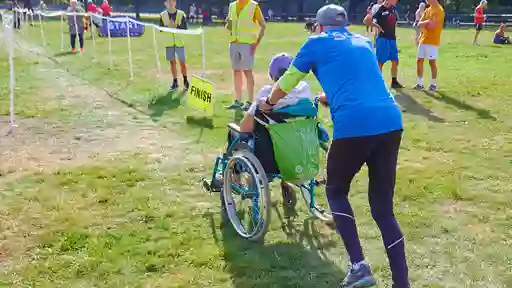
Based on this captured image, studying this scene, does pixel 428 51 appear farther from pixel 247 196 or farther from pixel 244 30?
pixel 247 196

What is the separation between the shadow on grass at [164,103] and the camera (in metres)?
8.61

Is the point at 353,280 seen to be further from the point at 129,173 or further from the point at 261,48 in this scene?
the point at 261,48

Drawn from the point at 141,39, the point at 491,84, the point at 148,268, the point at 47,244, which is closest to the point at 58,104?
the point at 47,244

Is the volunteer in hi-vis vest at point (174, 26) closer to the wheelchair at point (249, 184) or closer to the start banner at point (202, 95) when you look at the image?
the start banner at point (202, 95)

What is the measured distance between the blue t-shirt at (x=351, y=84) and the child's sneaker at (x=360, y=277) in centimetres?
84

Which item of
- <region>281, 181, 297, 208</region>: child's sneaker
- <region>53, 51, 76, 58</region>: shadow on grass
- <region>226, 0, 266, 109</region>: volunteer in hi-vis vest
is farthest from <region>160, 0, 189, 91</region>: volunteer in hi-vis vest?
<region>53, 51, 76, 58</region>: shadow on grass

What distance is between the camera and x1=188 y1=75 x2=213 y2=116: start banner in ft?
26.0

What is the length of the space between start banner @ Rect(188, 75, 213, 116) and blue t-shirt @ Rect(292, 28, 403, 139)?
4598 mm

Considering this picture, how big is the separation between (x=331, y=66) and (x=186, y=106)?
588 centimetres

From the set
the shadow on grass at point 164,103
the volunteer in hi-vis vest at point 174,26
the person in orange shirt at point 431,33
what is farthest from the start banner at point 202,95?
the person in orange shirt at point 431,33

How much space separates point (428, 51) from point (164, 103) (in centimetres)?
475

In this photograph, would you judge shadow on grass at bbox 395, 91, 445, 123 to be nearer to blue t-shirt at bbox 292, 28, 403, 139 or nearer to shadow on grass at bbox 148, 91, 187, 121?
shadow on grass at bbox 148, 91, 187, 121

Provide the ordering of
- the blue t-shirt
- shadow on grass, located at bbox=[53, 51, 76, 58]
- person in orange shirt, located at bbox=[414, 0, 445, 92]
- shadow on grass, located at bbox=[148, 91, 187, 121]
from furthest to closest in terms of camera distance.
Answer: shadow on grass, located at bbox=[53, 51, 76, 58] < person in orange shirt, located at bbox=[414, 0, 445, 92] < shadow on grass, located at bbox=[148, 91, 187, 121] < the blue t-shirt

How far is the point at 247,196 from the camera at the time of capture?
432 cm
